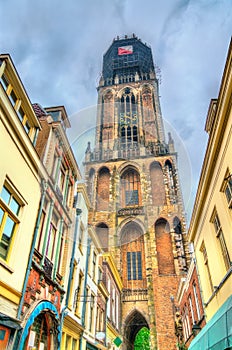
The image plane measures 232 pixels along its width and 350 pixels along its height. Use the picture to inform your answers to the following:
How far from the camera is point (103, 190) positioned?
38.4m

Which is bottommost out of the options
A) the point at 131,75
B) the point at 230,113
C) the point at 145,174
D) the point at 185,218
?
the point at 230,113

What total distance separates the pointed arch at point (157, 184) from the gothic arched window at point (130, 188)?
209 centimetres

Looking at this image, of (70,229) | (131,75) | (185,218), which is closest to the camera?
(70,229)

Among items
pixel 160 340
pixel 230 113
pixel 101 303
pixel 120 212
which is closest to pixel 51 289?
pixel 230 113

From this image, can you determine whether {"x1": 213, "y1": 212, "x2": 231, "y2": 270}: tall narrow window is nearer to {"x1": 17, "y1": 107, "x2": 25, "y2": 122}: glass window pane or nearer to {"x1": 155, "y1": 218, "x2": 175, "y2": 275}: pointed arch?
{"x1": 17, "y1": 107, "x2": 25, "y2": 122}: glass window pane

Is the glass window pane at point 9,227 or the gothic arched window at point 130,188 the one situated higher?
the gothic arched window at point 130,188

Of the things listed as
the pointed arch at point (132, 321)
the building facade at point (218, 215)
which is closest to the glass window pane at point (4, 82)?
the building facade at point (218, 215)

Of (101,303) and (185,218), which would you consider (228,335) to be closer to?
(101,303)

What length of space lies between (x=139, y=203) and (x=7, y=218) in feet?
99.7

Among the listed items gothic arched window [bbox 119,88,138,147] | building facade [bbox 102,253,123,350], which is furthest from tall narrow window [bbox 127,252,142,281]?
gothic arched window [bbox 119,88,138,147]

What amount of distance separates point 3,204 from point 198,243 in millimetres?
8716

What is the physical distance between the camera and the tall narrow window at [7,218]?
6699 millimetres

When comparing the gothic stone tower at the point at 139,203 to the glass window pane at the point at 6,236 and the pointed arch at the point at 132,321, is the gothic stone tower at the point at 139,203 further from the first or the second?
the glass window pane at the point at 6,236

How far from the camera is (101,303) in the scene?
721 inches
